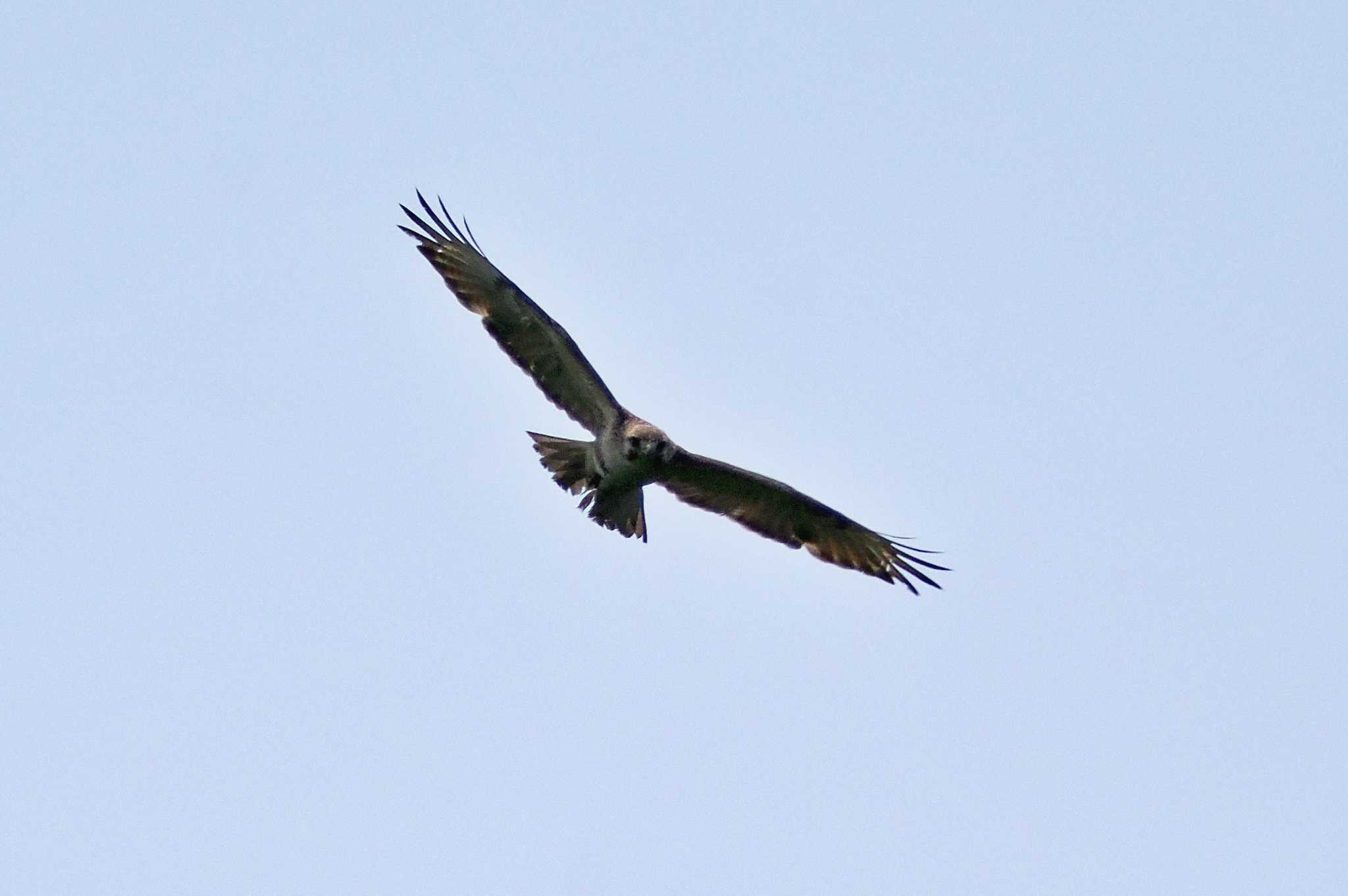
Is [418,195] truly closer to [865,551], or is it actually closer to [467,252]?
[467,252]

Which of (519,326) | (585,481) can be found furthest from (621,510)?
(519,326)

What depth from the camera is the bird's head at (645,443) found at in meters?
16.9

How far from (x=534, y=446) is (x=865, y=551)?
3481mm

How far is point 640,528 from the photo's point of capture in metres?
17.5

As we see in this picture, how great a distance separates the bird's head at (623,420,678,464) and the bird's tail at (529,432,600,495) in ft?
1.62

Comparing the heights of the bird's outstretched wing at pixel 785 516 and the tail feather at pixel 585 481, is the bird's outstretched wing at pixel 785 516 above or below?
above

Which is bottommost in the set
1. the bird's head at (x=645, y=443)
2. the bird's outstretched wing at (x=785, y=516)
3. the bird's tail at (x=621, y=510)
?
the bird's tail at (x=621, y=510)

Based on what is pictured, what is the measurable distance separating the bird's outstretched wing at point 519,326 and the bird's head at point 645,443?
268mm

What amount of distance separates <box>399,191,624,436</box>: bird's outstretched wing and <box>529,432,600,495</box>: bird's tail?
235 mm

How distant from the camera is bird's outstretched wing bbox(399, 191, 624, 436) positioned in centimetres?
1706

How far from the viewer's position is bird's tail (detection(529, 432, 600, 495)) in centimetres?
1733

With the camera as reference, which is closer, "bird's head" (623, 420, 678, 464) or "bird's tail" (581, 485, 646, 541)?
"bird's head" (623, 420, 678, 464)

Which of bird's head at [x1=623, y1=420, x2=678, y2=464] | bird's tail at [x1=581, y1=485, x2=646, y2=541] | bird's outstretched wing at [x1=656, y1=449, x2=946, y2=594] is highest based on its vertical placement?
bird's outstretched wing at [x1=656, y1=449, x2=946, y2=594]

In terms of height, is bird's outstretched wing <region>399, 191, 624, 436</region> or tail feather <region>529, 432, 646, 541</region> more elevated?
bird's outstretched wing <region>399, 191, 624, 436</region>
